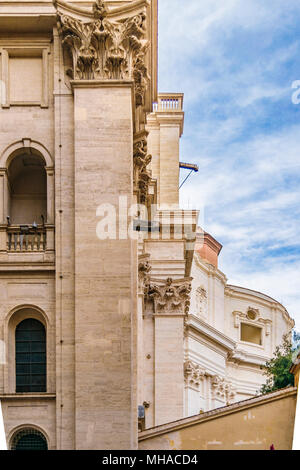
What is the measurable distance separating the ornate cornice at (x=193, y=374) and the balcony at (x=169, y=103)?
14.0 m

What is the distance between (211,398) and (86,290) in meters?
37.9

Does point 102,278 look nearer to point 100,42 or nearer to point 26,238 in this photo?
point 26,238

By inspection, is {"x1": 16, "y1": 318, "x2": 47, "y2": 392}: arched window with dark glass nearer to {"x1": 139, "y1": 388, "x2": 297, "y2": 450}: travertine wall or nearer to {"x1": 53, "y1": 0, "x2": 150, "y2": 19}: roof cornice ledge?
{"x1": 139, "y1": 388, "x2": 297, "y2": 450}: travertine wall

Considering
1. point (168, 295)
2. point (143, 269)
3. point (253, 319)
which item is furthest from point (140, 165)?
point (253, 319)

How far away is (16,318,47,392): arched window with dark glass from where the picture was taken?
3138 cm

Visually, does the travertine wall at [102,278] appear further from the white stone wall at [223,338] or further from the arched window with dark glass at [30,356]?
the white stone wall at [223,338]

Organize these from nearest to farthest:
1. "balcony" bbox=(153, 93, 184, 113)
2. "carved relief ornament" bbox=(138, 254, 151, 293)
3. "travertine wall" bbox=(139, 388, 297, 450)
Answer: "travertine wall" bbox=(139, 388, 297, 450) → "carved relief ornament" bbox=(138, 254, 151, 293) → "balcony" bbox=(153, 93, 184, 113)

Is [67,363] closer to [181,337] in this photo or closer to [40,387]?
[40,387]

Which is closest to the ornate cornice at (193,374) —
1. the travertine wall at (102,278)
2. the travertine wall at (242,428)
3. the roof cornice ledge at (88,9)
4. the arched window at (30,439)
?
the travertine wall at (102,278)

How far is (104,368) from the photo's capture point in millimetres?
30406

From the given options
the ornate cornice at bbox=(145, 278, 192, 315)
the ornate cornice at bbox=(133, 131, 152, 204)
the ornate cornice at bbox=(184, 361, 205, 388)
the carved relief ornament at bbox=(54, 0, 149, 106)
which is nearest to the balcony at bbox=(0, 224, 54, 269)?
the carved relief ornament at bbox=(54, 0, 149, 106)

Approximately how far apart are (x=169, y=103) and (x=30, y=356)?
29.8 m

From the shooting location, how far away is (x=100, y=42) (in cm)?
3278

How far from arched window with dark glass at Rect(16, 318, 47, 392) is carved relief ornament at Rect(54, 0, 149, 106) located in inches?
295
